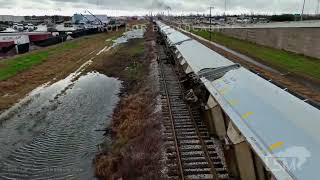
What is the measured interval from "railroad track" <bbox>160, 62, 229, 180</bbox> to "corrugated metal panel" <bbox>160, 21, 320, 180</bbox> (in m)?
1.98

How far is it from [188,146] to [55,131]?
778 cm

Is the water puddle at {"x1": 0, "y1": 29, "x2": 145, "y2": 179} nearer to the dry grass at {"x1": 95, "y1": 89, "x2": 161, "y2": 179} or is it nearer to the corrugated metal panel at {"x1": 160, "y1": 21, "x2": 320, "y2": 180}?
the dry grass at {"x1": 95, "y1": 89, "x2": 161, "y2": 179}

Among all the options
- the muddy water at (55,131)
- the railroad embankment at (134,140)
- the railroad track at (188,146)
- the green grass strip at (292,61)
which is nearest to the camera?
the railroad track at (188,146)

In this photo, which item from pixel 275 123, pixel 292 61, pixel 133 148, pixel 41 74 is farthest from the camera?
pixel 41 74

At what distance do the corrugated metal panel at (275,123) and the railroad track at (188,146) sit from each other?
1976 mm

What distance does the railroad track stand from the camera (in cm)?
1019

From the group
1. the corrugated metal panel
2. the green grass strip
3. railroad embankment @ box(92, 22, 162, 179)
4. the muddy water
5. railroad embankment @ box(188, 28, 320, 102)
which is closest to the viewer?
the corrugated metal panel

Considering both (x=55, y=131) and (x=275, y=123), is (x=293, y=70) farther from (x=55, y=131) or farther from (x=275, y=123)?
(x=275, y=123)

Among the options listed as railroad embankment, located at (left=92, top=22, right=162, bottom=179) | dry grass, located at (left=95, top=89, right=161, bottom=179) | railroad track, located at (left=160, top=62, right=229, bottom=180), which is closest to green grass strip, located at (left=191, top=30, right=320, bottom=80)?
railroad embankment, located at (left=92, top=22, right=162, bottom=179)

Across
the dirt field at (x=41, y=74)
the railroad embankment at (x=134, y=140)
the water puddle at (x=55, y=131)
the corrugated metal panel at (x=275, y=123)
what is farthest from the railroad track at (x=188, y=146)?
the dirt field at (x=41, y=74)

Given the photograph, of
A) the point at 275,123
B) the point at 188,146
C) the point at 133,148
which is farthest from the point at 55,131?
the point at 275,123

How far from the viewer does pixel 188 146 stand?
12.3 meters

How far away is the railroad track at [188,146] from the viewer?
1019cm

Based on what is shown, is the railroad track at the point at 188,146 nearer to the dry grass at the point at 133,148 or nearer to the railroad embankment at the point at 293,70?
the dry grass at the point at 133,148
